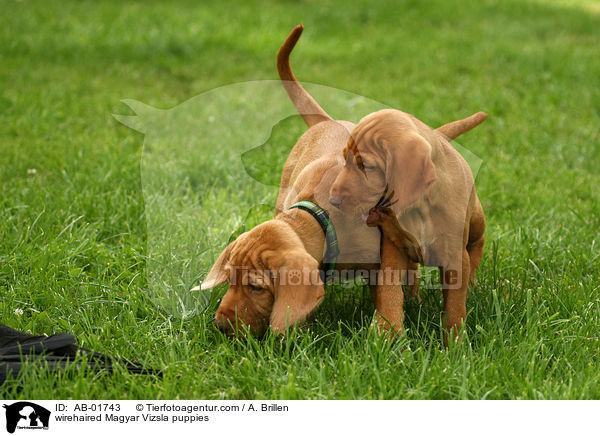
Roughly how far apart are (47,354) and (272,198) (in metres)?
2.06

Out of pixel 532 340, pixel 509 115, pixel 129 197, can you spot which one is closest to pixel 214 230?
pixel 129 197

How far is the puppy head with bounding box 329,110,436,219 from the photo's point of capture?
274cm

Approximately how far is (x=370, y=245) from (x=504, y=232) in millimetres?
1769

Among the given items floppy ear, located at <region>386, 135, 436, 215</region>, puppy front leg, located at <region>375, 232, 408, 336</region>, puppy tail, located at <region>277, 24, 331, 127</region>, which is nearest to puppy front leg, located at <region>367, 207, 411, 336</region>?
puppy front leg, located at <region>375, 232, 408, 336</region>

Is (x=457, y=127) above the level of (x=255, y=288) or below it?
above

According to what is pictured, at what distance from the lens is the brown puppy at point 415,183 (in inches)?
108

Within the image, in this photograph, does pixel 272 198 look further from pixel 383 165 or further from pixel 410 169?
pixel 410 169

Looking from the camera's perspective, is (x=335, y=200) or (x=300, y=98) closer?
(x=335, y=200)

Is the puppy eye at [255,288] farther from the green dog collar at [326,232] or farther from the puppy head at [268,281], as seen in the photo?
the green dog collar at [326,232]

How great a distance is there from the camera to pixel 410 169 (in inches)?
108

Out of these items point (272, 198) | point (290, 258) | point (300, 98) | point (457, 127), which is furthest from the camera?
point (272, 198)

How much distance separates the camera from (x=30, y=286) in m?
3.61
